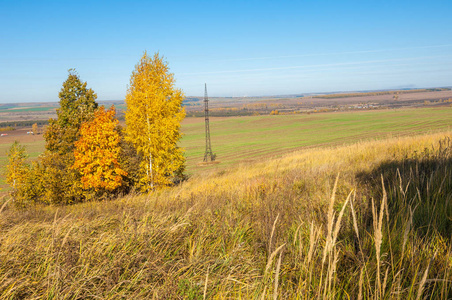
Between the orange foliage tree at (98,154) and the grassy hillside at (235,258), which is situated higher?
the grassy hillside at (235,258)

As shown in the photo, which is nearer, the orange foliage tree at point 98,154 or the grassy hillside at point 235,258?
the grassy hillside at point 235,258

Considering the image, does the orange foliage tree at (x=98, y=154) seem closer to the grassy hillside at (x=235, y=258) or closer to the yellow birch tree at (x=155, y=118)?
the yellow birch tree at (x=155, y=118)

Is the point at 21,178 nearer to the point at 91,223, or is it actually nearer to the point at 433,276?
the point at 91,223

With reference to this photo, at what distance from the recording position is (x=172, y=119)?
24000mm

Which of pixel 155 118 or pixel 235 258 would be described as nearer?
Answer: pixel 235 258

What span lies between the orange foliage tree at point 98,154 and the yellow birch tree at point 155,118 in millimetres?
1489

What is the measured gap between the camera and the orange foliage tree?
79.4 ft

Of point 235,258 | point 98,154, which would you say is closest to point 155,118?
point 98,154

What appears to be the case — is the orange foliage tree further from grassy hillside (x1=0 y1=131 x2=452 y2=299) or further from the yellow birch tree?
grassy hillside (x1=0 y1=131 x2=452 y2=299)

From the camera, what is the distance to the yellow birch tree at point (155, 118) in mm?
24375

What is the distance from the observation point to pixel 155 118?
24.9 meters

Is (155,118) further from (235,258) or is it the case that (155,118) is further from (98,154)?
(235,258)

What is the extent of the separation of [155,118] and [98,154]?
16.4ft

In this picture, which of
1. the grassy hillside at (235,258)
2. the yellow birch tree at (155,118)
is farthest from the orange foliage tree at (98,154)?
the grassy hillside at (235,258)
